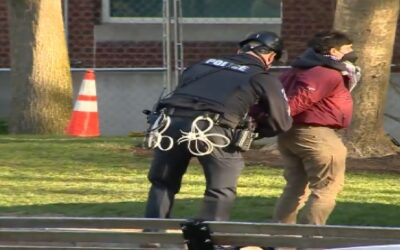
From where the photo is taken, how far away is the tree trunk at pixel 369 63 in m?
11.7

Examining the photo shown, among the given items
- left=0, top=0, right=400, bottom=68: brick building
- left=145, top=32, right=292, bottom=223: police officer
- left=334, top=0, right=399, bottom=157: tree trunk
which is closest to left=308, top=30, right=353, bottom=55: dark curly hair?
left=145, top=32, right=292, bottom=223: police officer

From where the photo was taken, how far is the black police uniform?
703 cm

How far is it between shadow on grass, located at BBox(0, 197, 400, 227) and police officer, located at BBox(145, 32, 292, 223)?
6.14 feet

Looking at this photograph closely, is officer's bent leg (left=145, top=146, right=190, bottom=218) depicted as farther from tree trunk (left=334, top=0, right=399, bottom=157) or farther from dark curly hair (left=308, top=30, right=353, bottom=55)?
tree trunk (left=334, top=0, right=399, bottom=157)

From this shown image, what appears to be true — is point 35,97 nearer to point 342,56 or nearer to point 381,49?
point 381,49

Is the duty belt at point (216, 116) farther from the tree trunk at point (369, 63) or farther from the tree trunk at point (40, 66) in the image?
the tree trunk at point (40, 66)

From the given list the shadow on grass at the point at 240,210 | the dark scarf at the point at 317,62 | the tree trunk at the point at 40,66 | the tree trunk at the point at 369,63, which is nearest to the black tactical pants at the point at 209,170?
the dark scarf at the point at 317,62

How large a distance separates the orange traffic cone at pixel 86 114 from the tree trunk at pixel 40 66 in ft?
0.46

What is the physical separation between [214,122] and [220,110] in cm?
8

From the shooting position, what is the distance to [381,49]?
39.0ft

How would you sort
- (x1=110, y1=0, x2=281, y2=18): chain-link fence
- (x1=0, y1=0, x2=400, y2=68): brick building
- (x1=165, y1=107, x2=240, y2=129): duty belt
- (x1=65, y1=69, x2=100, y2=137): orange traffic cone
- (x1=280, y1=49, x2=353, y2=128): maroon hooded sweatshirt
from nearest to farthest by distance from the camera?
(x1=165, y1=107, x2=240, y2=129): duty belt
(x1=280, y1=49, x2=353, y2=128): maroon hooded sweatshirt
(x1=65, y1=69, x2=100, y2=137): orange traffic cone
(x1=0, y1=0, x2=400, y2=68): brick building
(x1=110, y1=0, x2=281, y2=18): chain-link fence

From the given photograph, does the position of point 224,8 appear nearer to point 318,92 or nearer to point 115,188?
point 115,188

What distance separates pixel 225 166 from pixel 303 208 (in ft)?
4.42

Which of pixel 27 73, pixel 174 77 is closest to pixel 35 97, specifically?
pixel 27 73
